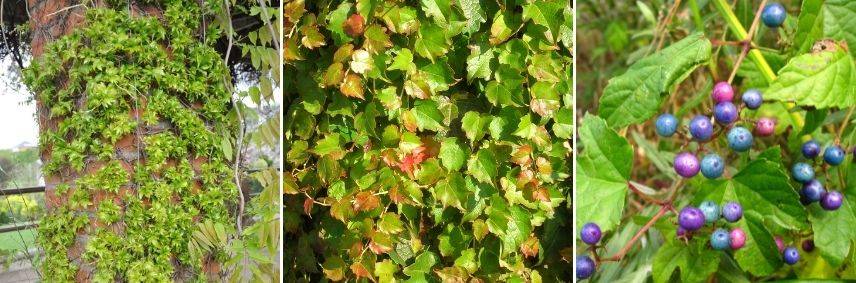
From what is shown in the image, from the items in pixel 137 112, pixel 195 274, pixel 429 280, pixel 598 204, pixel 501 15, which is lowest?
pixel 195 274

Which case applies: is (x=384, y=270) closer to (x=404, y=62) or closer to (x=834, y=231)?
(x=404, y=62)

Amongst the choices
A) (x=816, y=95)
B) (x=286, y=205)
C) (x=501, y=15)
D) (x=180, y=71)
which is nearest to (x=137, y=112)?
(x=180, y=71)

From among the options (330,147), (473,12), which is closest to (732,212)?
(473,12)

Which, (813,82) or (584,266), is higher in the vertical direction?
(813,82)

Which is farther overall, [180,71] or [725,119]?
[180,71]

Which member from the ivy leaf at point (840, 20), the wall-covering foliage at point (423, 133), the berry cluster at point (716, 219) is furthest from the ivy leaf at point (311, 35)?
the ivy leaf at point (840, 20)

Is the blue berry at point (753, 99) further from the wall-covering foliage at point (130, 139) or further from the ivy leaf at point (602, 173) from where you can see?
the wall-covering foliage at point (130, 139)

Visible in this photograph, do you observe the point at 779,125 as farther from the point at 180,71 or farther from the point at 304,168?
the point at 180,71
